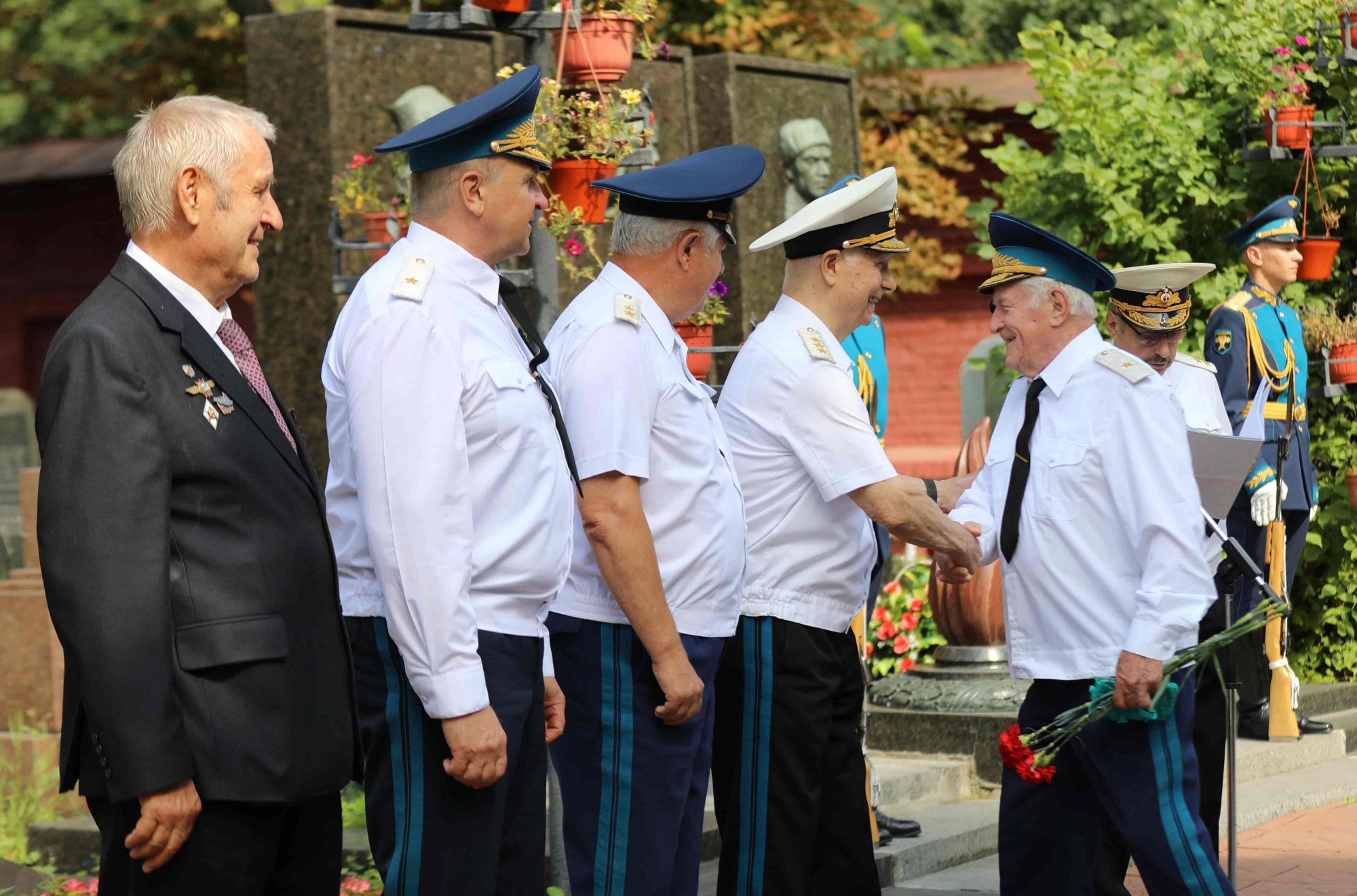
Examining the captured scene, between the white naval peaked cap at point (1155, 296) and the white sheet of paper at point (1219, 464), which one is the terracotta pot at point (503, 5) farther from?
the white sheet of paper at point (1219, 464)

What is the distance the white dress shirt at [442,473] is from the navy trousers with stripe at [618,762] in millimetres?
377

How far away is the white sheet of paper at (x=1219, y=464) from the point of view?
462 cm

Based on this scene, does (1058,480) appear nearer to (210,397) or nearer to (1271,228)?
(210,397)

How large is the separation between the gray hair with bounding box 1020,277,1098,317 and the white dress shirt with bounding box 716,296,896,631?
52 centimetres

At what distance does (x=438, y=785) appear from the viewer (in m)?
3.01

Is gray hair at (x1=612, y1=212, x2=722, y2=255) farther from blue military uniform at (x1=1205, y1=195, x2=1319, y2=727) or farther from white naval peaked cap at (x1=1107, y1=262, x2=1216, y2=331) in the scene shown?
blue military uniform at (x1=1205, y1=195, x2=1319, y2=727)

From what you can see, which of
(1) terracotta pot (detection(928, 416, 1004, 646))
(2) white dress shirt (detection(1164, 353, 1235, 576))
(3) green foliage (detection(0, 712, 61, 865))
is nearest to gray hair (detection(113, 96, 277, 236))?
(2) white dress shirt (detection(1164, 353, 1235, 576))

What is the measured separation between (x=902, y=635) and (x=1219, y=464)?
3.51m

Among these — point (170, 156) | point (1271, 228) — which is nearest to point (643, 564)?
point (170, 156)

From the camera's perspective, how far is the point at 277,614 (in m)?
2.67

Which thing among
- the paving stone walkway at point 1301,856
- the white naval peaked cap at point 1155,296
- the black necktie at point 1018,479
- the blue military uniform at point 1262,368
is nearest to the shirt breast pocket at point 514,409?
the black necktie at point 1018,479

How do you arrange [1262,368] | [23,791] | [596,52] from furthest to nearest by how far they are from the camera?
[1262,368]
[23,791]
[596,52]

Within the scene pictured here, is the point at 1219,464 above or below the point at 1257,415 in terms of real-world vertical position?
below

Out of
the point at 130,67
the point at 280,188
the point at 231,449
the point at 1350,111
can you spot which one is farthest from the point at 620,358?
the point at 130,67
